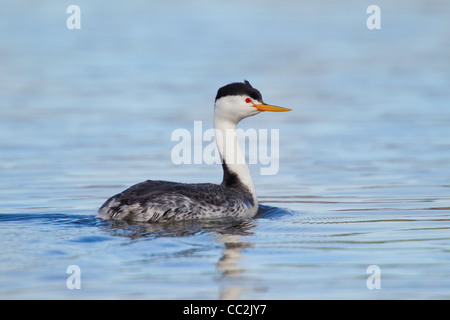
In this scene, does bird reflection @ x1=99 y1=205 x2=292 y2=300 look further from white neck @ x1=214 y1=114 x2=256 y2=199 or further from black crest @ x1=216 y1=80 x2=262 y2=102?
black crest @ x1=216 y1=80 x2=262 y2=102

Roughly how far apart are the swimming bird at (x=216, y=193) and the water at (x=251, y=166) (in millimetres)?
235

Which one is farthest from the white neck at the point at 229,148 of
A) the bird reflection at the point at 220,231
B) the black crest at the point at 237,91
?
the bird reflection at the point at 220,231

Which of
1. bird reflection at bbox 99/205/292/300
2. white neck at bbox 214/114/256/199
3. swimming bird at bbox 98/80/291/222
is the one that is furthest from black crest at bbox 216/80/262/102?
bird reflection at bbox 99/205/292/300

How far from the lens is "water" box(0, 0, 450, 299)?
27.5ft

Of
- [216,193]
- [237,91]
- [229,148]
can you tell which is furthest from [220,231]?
[237,91]

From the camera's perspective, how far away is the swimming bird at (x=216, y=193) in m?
10.6

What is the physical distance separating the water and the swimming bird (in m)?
0.24

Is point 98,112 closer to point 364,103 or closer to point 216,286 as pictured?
point 364,103

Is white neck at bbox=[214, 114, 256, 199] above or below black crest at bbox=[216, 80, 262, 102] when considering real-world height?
below

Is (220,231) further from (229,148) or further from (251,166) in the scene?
(251,166)

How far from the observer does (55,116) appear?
61.3ft

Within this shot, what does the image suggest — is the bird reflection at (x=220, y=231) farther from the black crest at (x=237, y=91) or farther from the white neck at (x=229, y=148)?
the black crest at (x=237, y=91)

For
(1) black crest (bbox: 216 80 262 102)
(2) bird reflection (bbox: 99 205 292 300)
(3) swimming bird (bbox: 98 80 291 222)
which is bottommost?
(2) bird reflection (bbox: 99 205 292 300)
